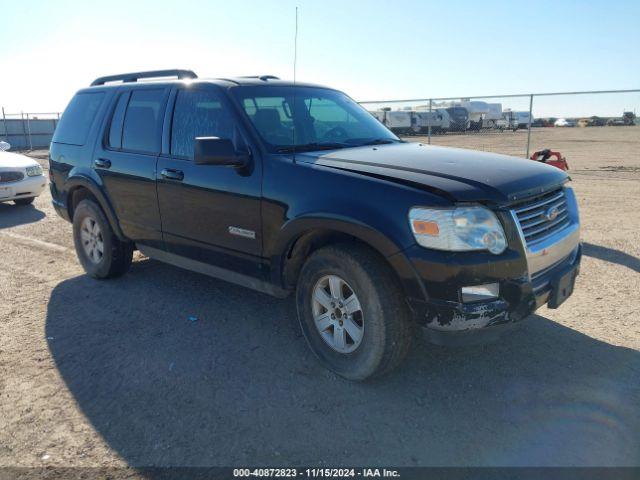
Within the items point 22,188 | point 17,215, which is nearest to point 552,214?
point 17,215

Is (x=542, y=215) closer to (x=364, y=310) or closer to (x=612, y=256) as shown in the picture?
(x=364, y=310)

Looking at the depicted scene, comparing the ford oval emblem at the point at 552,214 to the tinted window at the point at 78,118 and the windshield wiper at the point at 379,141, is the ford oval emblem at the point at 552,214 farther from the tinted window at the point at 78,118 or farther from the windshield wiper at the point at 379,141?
the tinted window at the point at 78,118

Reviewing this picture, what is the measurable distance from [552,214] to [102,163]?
160 inches

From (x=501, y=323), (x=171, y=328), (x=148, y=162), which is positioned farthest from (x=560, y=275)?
(x=148, y=162)

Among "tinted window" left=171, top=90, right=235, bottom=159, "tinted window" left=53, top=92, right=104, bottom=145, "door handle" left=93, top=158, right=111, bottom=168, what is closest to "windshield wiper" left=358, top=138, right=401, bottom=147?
"tinted window" left=171, top=90, right=235, bottom=159

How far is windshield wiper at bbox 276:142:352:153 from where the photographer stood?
382 cm

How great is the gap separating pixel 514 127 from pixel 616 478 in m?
34.2

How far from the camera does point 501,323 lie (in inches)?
117

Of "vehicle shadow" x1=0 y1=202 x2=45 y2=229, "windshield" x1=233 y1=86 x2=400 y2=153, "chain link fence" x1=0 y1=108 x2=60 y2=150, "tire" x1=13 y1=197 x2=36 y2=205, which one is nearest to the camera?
"windshield" x1=233 y1=86 x2=400 y2=153

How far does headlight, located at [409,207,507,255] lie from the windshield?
52.6 inches

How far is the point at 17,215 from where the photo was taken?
9.49m

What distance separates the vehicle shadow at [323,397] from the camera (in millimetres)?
2738

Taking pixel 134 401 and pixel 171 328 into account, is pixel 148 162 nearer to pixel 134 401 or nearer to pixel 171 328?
pixel 171 328

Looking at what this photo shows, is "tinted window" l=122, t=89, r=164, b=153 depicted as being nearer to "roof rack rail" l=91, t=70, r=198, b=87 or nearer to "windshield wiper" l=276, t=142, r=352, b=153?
"roof rack rail" l=91, t=70, r=198, b=87
